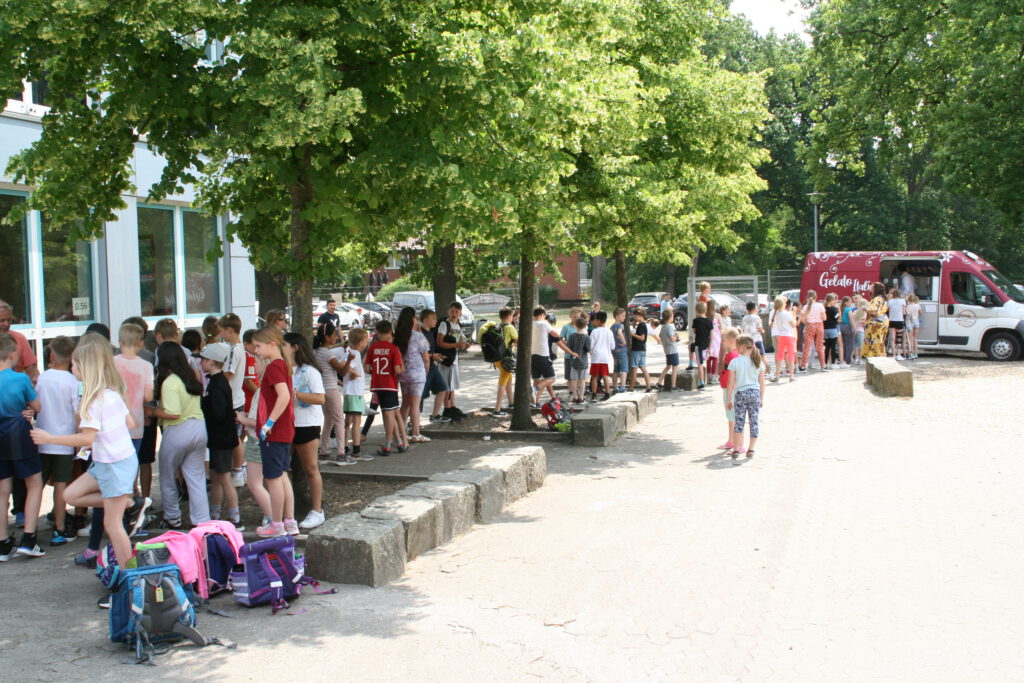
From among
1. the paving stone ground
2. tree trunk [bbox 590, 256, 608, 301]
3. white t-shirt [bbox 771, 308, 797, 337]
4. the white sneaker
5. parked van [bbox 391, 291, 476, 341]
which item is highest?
tree trunk [bbox 590, 256, 608, 301]

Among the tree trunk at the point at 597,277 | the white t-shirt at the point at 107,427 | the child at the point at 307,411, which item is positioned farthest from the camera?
the tree trunk at the point at 597,277

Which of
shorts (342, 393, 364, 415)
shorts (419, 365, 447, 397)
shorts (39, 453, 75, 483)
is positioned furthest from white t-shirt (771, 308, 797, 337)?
shorts (39, 453, 75, 483)

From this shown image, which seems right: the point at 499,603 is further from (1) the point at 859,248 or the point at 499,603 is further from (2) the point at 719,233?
(1) the point at 859,248

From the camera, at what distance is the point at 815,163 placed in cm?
2848

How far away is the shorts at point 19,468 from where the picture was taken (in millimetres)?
6902

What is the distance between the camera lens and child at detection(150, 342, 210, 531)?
23.7 feet

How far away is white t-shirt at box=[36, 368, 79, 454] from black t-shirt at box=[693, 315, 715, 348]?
43.1 feet

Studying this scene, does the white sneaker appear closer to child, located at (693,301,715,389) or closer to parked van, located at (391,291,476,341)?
child, located at (693,301,715,389)

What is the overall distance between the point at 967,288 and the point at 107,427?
2095cm

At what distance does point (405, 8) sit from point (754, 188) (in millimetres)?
10116

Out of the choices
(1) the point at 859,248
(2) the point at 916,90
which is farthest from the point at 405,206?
(1) the point at 859,248

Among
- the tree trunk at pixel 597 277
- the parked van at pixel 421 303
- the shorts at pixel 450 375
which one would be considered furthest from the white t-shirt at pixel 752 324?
the tree trunk at pixel 597 277

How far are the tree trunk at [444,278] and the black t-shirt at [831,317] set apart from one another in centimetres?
828

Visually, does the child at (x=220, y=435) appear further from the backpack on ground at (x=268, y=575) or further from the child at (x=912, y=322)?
the child at (x=912, y=322)
